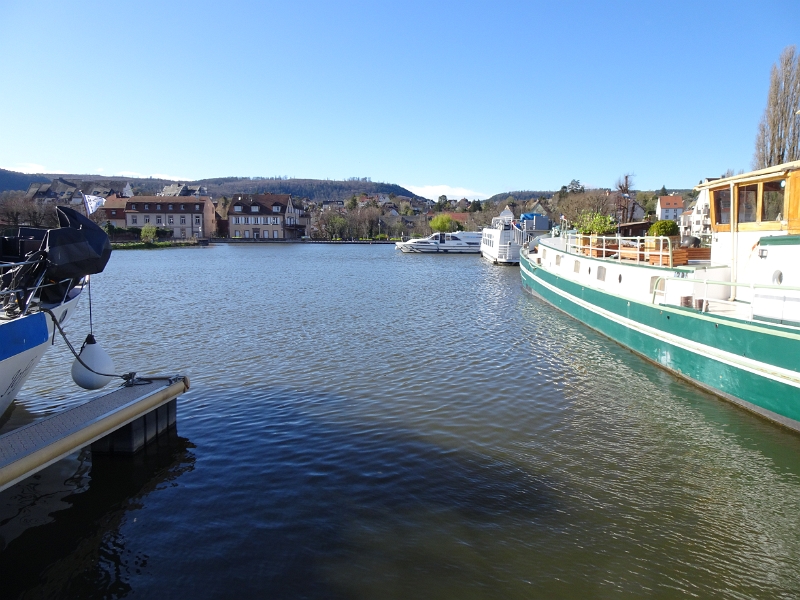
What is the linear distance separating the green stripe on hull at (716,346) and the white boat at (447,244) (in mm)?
59511

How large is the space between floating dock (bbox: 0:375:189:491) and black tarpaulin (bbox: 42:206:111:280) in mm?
2266

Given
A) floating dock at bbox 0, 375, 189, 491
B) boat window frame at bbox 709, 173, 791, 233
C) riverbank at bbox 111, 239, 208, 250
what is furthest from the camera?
riverbank at bbox 111, 239, 208, 250

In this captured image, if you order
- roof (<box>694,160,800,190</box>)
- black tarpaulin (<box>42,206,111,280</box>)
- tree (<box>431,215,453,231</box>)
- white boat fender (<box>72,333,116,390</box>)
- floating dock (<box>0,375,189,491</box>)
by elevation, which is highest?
tree (<box>431,215,453,231</box>)

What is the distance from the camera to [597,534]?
7.15 metres

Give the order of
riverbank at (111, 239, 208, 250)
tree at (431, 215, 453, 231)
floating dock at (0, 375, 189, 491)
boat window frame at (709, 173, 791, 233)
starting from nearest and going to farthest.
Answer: floating dock at (0, 375, 189, 491) → boat window frame at (709, 173, 791, 233) → riverbank at (111, 239, 208, 250) → tree at (431, 215, 453, 231)

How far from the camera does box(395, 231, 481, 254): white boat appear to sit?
79.0 m

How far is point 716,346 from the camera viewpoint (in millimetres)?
12297

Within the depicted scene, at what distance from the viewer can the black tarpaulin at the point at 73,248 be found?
32.4ft

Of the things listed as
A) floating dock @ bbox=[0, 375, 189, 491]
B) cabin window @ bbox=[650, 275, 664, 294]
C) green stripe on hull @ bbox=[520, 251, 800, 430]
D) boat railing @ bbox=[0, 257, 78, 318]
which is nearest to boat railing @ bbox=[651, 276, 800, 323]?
cabin window @ bbox=[650, 275, 664, 294]

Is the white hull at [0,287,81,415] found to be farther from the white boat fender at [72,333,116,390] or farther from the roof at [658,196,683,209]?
the roof at [658,196,683,209]

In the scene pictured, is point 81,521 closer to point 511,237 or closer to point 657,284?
point 657,284

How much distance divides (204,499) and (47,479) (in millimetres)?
2561

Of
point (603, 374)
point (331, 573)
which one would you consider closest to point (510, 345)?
point (603, 374)

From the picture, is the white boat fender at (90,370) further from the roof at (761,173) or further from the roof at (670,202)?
the roof at (670,202)
